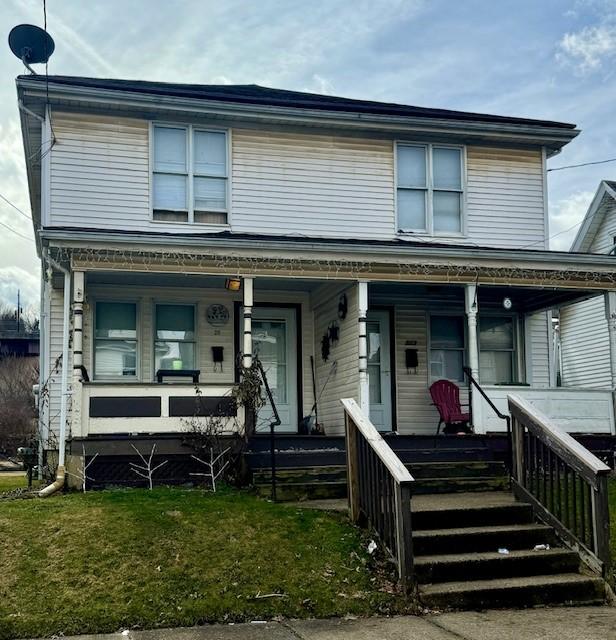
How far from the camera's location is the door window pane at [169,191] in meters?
13.7

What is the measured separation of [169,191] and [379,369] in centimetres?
485

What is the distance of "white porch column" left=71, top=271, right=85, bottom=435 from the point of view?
1056 centimetres

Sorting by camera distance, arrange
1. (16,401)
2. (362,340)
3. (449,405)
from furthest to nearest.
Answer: (16,401), (449,405), (362,340)

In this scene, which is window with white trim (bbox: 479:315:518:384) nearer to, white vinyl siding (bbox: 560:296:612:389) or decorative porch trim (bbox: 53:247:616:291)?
decorative porch trim (bbox: 53:247:616:291)

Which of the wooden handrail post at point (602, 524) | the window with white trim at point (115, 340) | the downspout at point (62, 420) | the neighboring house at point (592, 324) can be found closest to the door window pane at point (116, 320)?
the window with white trim at point (115, 340)

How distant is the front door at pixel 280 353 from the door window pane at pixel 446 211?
10.6 ft

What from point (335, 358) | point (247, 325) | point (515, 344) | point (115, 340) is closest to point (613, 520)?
point (247, 325)

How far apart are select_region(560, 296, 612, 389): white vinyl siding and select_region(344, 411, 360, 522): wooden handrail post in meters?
16.4

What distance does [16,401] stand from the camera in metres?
35.7

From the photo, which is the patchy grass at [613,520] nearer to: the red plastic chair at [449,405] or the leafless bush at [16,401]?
the red plastic chair at [449,405]

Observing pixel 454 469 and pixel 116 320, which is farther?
pixel 116 320

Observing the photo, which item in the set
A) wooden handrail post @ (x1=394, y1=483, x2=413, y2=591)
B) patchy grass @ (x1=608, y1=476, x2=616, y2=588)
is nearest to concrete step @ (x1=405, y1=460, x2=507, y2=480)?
patchy grass @ (x1=608, y1=476, x2=616, y2=588)

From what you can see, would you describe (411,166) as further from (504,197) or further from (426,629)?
(426,629)

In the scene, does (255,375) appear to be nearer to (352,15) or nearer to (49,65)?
(49,65)
